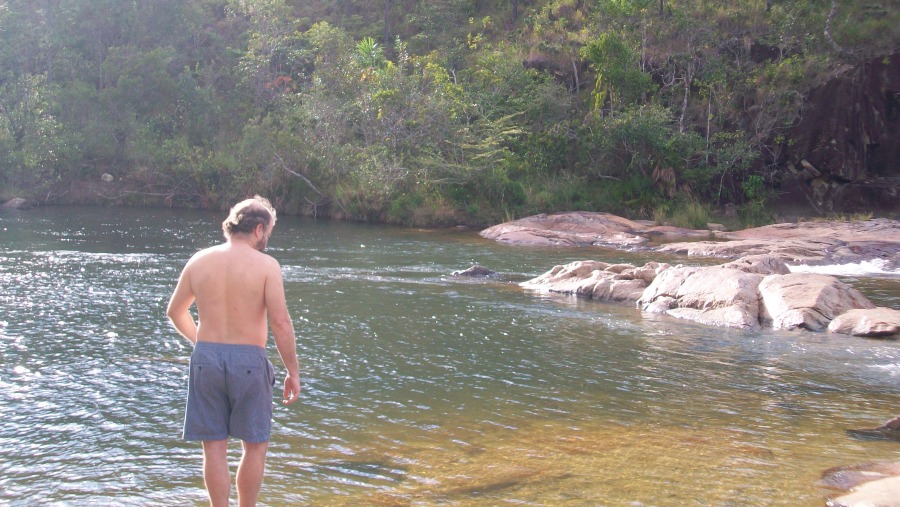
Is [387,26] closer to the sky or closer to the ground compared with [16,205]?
closer to the sky

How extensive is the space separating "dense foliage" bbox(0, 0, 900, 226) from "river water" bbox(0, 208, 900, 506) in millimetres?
14652

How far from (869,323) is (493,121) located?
70.4 ft


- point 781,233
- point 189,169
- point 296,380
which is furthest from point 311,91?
point 296,380

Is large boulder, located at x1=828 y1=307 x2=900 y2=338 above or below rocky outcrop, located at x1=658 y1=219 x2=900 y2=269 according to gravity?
below

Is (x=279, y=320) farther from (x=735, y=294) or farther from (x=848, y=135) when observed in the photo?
(x=848, y=135)

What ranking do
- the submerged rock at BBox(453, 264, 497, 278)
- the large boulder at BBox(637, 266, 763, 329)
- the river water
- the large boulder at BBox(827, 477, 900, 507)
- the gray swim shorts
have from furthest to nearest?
the submerged rock at BBox(453, 264, 497, 278) → the large boulder at BBox(637, 266, 763, 329) → the river water → the large boulder at BBox(827, 477, 900, 507) → the gray swim shorts

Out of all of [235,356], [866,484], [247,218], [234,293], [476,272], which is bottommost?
[866,484]

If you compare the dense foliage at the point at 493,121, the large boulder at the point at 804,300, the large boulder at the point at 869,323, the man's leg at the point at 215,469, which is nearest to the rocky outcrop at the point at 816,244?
the dense foliage at the point at 493,121

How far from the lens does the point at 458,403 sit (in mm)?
8938

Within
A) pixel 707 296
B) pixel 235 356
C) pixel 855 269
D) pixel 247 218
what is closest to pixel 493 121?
pixel 855 269

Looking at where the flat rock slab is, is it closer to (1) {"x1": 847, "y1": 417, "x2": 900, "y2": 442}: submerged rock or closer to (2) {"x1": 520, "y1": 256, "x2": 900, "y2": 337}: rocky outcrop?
(2) {"x1": 520, "y1": 256, "x2": 900, "y2": 337}: rocky outcrop

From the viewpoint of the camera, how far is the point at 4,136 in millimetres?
37844

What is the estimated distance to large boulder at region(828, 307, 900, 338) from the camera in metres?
12.4

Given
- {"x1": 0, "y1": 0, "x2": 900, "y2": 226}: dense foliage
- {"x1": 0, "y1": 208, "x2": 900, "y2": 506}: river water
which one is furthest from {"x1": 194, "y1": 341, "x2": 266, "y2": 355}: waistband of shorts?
{"x1": 0, "y1": 0, "x2": 900, "y2": 226}: dense foliage
